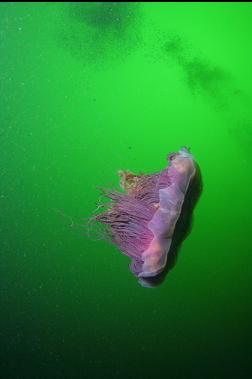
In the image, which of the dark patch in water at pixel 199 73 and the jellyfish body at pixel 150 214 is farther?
the dark patch in water at pixel 199 73

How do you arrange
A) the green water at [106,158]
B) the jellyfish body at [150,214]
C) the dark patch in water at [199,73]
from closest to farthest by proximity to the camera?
the jellyfish body at [150,214] → the green water at [106,158] → the dark patch in water at [199,73]

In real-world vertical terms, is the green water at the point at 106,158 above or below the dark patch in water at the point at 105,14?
below

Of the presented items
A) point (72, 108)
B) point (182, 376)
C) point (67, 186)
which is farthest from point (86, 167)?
point (182, 376)

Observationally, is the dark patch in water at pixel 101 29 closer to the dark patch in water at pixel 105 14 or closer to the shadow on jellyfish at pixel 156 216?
the dark patch in water at pixel 105 14

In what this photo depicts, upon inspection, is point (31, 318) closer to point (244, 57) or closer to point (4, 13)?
point (4, 13)

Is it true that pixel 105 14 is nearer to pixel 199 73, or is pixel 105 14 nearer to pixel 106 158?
pixel 199 73

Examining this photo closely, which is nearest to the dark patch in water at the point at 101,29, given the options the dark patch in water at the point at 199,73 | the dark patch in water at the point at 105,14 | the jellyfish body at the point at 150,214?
the dark patch in water at the point at 105,14

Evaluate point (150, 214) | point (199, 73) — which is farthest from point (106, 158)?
point (199, 73)

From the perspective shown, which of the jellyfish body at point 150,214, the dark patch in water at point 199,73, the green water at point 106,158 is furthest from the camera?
the dark patch in water at point 199,73
